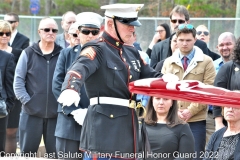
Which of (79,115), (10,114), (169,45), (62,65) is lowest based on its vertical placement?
(10,114)

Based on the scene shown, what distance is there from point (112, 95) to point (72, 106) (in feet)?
7.05

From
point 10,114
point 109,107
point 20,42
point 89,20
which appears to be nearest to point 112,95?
point 109,107

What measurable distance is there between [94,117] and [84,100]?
2.01 meters

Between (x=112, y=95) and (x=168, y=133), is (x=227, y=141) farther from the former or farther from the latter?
(x=112, y=95)

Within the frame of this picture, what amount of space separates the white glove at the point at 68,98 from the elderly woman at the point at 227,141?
2330 mm

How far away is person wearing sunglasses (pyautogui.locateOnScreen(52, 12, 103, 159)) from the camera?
773 cm

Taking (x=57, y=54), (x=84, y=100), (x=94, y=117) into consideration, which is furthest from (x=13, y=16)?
(x=94, y=117)

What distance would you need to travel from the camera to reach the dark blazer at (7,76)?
9.03 m

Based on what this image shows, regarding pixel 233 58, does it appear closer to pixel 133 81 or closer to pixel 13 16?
pixel 133 81

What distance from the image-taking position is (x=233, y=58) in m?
7.66

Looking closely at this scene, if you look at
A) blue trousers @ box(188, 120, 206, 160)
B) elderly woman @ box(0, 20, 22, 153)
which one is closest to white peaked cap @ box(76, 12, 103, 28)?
blue trousers @ box(188, 120, 206, 160)

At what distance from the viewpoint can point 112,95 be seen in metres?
5.70

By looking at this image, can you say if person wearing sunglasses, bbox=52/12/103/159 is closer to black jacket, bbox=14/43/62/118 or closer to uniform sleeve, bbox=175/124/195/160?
black jacket, bbox=14/43/62/118

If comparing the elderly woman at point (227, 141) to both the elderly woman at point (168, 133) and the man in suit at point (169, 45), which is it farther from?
the man in suit at point (169, 45)
